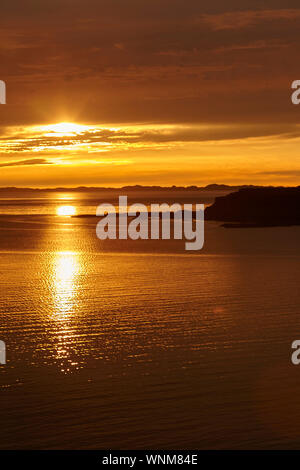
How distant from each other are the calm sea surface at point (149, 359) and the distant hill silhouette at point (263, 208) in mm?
56552

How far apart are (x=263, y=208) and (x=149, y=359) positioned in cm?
9021

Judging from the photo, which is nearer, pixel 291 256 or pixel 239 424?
pixel 239 424

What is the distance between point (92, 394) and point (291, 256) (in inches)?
1732

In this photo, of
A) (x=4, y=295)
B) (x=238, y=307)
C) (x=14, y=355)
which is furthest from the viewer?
(x=4, y=295)

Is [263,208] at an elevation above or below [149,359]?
above

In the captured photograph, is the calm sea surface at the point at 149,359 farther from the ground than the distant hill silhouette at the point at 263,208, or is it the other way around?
the distant hill silhouette at the point at 263,208

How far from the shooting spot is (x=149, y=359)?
2339cm

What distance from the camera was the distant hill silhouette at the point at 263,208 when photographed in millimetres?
106125

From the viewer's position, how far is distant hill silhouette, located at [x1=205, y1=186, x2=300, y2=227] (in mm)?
106125

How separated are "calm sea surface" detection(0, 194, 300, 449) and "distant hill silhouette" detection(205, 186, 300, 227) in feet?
186

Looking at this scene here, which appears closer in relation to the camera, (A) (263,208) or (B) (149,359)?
(B) (149,359)

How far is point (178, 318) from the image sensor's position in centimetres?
3075
